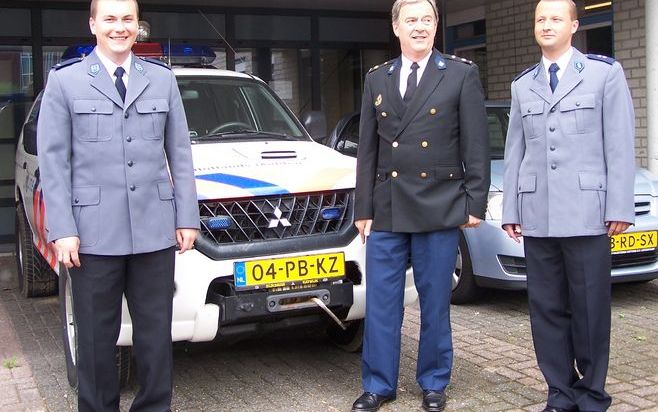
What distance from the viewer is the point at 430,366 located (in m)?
4.19

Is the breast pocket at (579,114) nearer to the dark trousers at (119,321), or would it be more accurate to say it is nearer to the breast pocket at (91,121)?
the dark trousers at (119,321)

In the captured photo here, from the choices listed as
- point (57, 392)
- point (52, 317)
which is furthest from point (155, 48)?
point (57, 392)

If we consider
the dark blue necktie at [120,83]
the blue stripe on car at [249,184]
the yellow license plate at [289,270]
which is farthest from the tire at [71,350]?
the dark blue necktie at [120,83]

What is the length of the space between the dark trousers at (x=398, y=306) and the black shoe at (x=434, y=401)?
4 cm

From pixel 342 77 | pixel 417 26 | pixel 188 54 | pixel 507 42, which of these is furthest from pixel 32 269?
pixel 507 42

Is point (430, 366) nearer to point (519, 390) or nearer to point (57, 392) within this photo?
point (519, 390)

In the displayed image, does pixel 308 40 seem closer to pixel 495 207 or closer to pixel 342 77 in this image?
pixel 342 77

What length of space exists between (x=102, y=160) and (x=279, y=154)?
156cm

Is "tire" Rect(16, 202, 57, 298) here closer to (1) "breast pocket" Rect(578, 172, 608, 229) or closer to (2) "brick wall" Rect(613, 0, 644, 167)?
(1) "breast pocket" Rect(578, 172, 608, 229)

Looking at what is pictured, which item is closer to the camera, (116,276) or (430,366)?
(116,276)

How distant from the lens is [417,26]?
12.9ft

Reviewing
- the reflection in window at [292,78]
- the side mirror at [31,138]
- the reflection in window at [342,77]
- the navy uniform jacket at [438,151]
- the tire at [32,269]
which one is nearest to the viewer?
the navy uniform jacket at [438,151]

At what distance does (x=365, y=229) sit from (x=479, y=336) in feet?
5.88

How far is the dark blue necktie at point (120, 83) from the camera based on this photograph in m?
3.45
